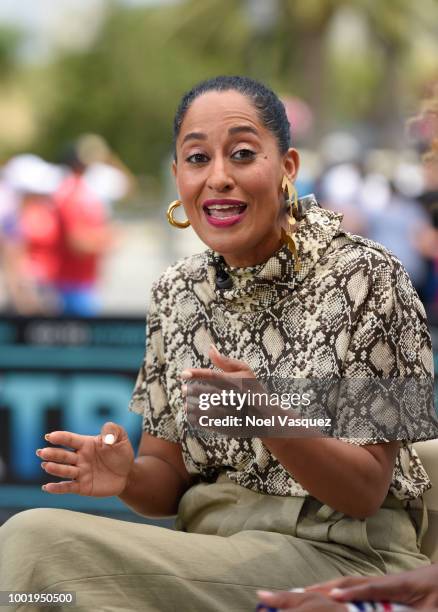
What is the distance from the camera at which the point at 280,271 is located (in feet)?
8.25

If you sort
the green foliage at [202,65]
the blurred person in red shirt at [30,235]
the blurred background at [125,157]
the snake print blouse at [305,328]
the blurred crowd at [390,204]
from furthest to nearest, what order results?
the green foliage at [202,65] < the blurred person in red shirt at [30,235] < the blurred crowd at [390,204] < the blurred background at [125,157] < the snake print blouse at [305,328]

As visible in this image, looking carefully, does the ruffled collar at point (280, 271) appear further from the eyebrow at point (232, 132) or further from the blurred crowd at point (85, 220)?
the blurred crowd at point (85, 220)

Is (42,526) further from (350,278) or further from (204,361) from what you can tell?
(350,278)

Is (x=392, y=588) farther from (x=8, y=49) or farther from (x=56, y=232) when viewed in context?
(x=8, y=49)

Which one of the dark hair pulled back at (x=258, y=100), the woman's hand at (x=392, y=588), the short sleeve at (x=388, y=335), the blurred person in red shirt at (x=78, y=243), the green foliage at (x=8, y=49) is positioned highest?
the green foliage at (x=8, y=49)

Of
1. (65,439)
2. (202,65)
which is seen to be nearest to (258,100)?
(65,439)

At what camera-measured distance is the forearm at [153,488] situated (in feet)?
8.65

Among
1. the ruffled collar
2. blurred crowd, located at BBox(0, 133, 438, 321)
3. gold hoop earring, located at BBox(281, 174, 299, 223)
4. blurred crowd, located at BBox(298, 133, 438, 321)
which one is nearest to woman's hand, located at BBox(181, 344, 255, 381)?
the ruffled collar

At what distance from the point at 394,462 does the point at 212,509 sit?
439 millimetres

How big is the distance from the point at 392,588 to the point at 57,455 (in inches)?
29.2

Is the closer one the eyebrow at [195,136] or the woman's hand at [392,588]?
the woman's hand at [392,588]

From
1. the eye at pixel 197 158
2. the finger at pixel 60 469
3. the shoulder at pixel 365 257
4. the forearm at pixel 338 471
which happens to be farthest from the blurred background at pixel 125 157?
the finger at pixel 60 469

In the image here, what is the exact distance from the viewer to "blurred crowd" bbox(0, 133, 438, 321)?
25.6ft

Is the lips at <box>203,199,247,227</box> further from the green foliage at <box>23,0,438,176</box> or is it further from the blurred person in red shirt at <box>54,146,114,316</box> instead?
the green foliage at <box>23,0,438,176</box>
